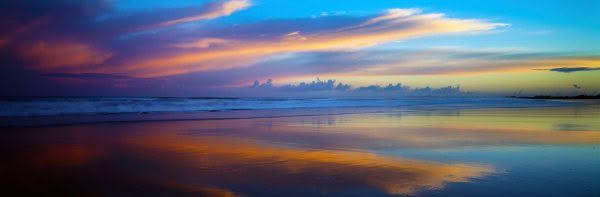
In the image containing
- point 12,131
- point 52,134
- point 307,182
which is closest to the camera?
point 307,182

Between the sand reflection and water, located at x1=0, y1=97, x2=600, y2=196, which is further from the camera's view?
the sand reflection

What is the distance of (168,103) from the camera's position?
2256 centimetres

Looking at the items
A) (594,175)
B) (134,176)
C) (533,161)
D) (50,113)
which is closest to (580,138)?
(533,161)

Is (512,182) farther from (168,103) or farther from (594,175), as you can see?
(168,103)

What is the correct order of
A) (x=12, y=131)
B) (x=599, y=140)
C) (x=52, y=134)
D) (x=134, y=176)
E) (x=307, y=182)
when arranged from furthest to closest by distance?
1. (x=12, y=131)
2. (x=52, y=134)
3. (x=599, y=140)
4. (x=134, y=176)
5. (x=307, y=182)

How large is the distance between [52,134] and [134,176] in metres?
5.21

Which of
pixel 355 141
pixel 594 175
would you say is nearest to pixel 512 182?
pixel 594 175

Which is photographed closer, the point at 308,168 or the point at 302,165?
the point at 308,168

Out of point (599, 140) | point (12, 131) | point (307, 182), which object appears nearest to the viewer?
point (307, 182)

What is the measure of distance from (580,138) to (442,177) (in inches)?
202

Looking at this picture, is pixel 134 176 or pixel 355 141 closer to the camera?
pixel 134 176

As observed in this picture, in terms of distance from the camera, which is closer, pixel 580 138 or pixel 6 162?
pixel 6 162

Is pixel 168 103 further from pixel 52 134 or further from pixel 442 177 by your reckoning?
pixel 442 177

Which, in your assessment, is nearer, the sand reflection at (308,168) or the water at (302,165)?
the water at (302,165)
